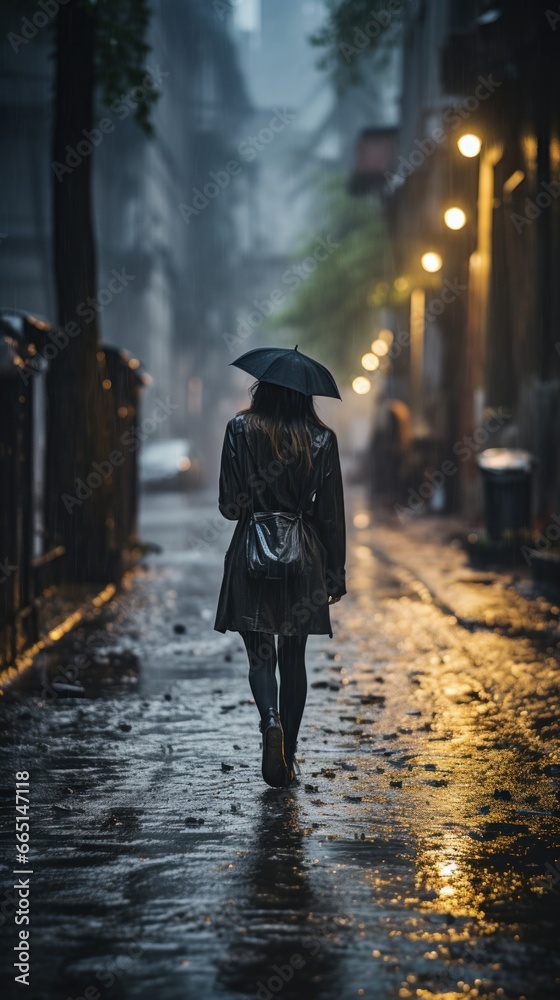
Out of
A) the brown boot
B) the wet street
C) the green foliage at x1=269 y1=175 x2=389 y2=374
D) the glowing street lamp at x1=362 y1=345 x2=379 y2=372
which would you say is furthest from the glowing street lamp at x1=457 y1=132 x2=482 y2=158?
the green foliage at x1=269 y1=175 x2=389 y2=374

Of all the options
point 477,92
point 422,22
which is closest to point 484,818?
point 477,92

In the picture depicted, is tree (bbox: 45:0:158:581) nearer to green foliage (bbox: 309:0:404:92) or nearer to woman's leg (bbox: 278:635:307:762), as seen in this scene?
woman's leg (bbox: 278:635:307:762)

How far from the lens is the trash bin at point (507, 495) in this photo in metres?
17.1

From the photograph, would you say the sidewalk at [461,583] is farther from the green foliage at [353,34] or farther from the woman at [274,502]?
the green foliage at [353,34]

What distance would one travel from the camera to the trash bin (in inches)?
672

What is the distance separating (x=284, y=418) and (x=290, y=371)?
8.5 inches

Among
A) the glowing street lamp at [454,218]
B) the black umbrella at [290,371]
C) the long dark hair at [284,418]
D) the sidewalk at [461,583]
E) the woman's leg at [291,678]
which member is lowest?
the sidewalk at [461,583]

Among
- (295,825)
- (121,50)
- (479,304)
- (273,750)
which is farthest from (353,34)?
(295,825)

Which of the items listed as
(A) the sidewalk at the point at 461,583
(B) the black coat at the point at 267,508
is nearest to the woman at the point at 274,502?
(B) the black coat at the point at 267,508

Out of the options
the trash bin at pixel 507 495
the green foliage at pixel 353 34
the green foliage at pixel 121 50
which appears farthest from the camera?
the green foliage at pixel 353 34

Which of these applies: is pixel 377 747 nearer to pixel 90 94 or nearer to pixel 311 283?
pixel 90 94

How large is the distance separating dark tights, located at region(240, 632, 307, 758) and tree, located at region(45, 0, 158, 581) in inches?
316

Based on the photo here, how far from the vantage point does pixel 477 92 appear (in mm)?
20297

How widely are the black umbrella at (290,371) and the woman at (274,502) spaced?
61 millimetres
